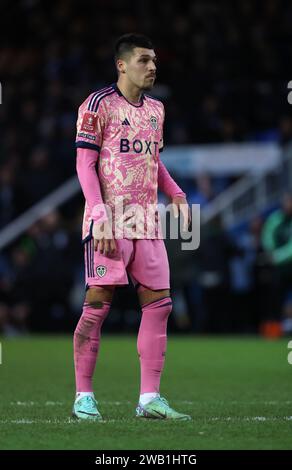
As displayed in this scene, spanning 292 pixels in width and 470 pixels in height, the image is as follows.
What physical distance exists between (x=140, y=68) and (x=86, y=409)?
1.99 m

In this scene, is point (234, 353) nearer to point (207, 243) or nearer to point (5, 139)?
point (207, 243)

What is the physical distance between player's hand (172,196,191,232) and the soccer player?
0.04 feet

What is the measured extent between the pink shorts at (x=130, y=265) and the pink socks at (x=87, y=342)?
0.52ft

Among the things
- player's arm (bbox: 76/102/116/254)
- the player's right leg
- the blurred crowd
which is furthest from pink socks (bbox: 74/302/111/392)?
the blurred crowd

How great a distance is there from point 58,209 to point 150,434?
14.1 m

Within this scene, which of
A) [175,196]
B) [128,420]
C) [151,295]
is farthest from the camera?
[175,196]

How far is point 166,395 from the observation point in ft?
27.1

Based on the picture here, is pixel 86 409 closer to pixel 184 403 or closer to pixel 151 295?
pixel 151 295

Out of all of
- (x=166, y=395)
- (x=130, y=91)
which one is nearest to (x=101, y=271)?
(x=130, y=91)

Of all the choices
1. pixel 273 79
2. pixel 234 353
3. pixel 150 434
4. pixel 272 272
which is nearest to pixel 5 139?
pixel 273 79

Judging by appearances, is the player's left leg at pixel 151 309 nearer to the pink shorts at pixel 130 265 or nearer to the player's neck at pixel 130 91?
the pink shorts at pixel 130 265

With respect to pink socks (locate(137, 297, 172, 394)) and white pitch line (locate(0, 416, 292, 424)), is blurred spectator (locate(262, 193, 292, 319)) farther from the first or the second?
white pitch line (locate(0, 416, 292, 424))

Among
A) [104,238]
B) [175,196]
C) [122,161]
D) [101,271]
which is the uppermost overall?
[122,161]

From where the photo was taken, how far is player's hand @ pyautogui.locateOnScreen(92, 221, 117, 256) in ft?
21.4
